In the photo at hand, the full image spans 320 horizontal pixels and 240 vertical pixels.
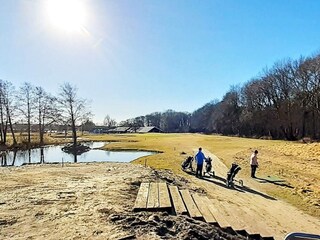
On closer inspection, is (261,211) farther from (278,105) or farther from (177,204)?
(278,105)

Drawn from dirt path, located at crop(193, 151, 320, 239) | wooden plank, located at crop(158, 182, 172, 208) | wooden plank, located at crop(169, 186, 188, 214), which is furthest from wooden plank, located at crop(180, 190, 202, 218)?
dirt path, located at crop(193, 151, 320, 239)

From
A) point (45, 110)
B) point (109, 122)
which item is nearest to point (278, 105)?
point (45, 110)

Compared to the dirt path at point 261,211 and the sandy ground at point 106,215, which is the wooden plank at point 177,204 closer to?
the sandy ground at point 106,215

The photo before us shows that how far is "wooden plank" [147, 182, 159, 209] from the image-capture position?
834 centimetres

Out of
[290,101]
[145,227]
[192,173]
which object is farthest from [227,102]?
[145,227]

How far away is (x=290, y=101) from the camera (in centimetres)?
6322

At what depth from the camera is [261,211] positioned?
11.2 meters

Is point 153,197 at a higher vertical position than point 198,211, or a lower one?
higher

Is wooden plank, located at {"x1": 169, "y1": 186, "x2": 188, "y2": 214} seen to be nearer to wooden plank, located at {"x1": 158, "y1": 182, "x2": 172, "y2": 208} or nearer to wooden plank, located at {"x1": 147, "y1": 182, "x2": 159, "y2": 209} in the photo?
wooden plank, located at {"x1": 158, "y1": 182, "x2": 172, "y2": 208}

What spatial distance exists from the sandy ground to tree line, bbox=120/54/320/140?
48892 millimetres

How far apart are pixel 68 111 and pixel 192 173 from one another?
40.7 m

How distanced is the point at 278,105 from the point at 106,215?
215ft

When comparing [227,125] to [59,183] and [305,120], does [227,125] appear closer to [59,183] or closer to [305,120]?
[305,120]

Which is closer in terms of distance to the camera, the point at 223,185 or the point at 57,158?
the point at 223,185
